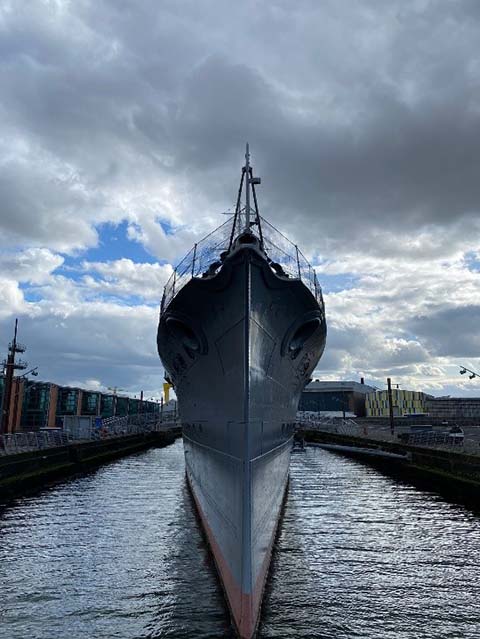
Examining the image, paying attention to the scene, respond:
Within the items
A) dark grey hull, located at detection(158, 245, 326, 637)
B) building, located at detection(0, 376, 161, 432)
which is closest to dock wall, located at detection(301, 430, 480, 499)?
dark grey hull, located at detection(158, 245, 326, 637)

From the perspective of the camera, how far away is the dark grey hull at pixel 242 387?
632cm

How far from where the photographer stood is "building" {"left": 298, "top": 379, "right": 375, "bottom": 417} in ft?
303

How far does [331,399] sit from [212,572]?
8852 centimetres

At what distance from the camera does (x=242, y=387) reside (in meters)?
6.92

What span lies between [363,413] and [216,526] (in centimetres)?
9567

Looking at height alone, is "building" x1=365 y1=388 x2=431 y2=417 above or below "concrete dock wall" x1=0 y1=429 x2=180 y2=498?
above

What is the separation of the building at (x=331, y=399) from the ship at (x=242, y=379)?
83227 millimetres

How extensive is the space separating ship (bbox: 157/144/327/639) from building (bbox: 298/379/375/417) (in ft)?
273

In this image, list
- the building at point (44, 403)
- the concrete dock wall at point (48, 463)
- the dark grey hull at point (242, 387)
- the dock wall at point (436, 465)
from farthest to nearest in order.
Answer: the building at point (44, 403)
the concrete dock wall at point (48, 463)
the dock wall at point (436, 465)
the dark grey hull at point (242, 387)

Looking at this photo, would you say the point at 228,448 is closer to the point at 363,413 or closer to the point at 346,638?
the point at 346,638

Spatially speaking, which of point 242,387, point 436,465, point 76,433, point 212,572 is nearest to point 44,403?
point 76,433

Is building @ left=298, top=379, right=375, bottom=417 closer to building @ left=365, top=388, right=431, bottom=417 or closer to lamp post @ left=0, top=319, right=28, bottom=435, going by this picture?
building @ left=365, top=388, right=431, bottom=417

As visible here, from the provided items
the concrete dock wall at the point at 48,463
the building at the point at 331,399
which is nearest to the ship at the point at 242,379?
the concrete dock wall at the point at 48,463

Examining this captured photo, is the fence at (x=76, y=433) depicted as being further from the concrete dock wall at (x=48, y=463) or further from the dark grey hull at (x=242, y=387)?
the dark grey hull at (x=242, y=387)
